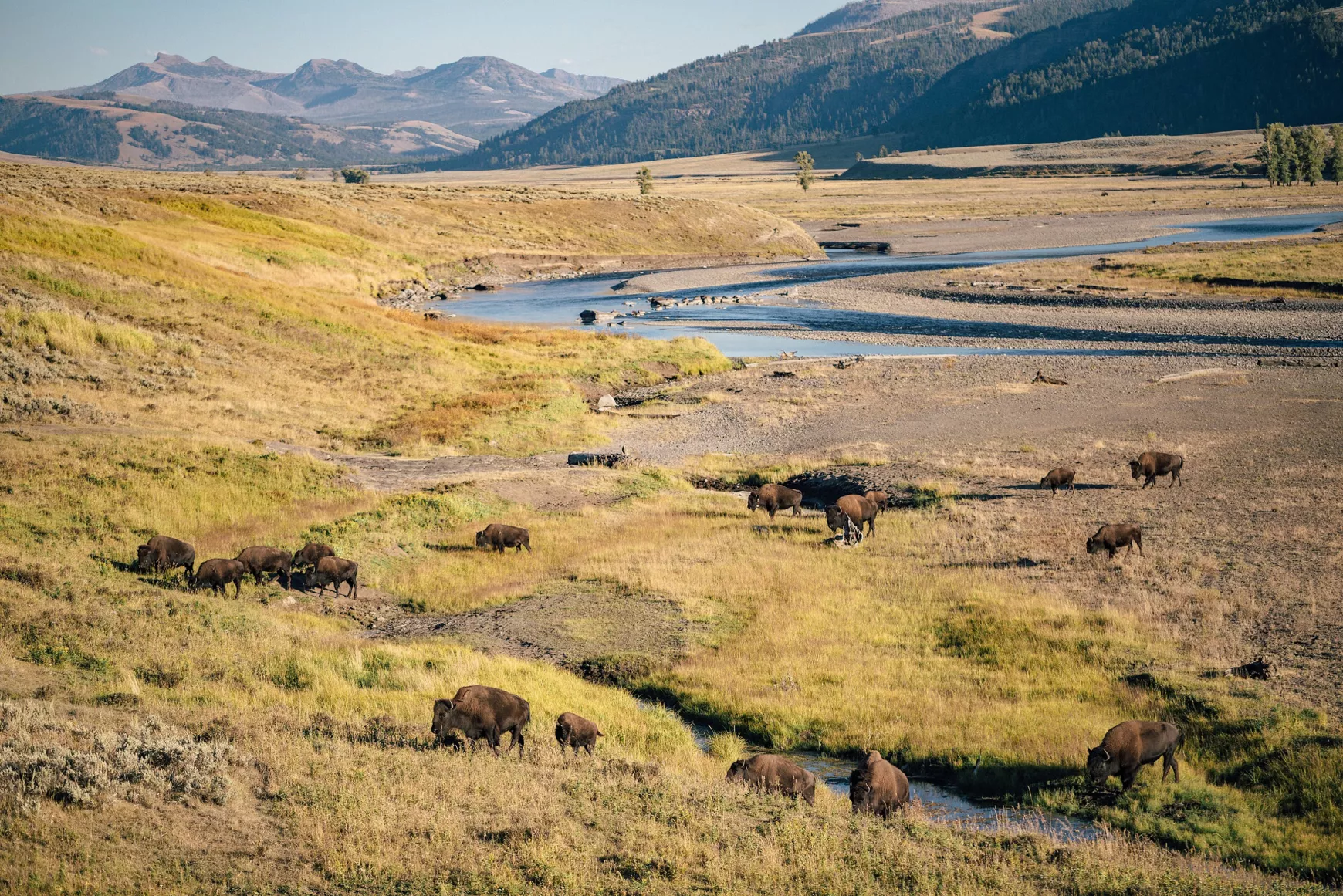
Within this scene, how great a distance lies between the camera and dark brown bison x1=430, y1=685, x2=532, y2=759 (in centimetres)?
1327

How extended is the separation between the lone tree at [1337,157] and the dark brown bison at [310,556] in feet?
594

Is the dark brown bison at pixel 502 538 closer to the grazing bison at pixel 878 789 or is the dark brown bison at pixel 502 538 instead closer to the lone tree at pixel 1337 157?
the grazing bison at pixel 878 789

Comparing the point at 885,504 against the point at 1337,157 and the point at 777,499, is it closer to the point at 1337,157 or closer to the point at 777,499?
the point at 777,499

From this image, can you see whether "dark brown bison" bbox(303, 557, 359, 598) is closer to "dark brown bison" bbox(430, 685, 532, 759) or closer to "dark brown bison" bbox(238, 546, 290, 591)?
"dark brown bison" bbox(238, 546, 290, 591)

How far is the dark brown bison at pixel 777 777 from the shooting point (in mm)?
12727

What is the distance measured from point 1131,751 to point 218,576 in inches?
650

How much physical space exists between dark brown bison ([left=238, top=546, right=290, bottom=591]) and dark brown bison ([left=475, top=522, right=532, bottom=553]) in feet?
16.1

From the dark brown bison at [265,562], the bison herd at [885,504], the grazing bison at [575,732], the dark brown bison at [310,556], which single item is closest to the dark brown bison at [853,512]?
the bison herd at [885,504]

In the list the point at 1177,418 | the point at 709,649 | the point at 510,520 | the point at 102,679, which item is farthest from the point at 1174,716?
the point at 1177,418

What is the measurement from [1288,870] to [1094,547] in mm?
12632

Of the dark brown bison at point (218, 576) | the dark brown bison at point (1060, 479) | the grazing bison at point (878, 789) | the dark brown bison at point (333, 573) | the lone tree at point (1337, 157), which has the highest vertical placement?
the lone tree at point (1337, 157)

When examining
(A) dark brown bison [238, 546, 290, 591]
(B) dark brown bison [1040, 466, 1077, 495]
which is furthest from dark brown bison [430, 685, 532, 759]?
(B) dark brown bison [1040, 466, 1077, 495]

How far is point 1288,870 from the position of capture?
1124cm

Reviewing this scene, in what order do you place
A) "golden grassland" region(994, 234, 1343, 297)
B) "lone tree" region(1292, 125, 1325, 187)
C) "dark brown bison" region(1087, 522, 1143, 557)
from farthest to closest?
"lone tree" region(1292, 125, 1325, 187)
"golden grassland" region(994, 234, 1343, 297)
"dark brown bison" region(1087, 522, 1143, 557)
